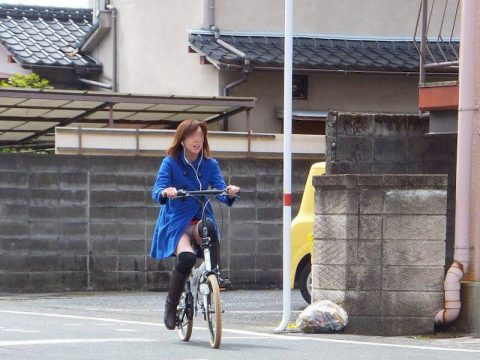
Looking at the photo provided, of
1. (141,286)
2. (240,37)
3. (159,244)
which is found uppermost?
(240,37)

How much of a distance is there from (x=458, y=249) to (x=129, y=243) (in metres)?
6.47

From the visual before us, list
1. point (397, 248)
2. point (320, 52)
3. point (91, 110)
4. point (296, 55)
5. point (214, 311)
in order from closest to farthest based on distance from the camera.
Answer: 1. point (214, 311)
2. point (397, 248)
3. point (91, 110)
4. point (296, 55)
5. point (320, 52)

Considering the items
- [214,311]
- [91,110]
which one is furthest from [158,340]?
[91,110]

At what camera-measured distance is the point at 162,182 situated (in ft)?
31.2

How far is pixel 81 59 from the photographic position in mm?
23828

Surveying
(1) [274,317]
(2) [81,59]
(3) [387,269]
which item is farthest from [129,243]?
(2) [81,59]

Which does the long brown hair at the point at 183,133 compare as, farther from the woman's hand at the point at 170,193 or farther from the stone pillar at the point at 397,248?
the stone pillar at the point at 397,248

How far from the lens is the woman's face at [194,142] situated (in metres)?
9.59

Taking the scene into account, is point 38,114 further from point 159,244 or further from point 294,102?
point 159,244

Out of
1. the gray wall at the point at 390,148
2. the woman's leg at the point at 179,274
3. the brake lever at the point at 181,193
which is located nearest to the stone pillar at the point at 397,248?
the gray wall at the point at 390,148

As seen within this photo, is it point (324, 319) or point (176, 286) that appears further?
point (324, 319)

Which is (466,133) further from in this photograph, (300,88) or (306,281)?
(300,88)

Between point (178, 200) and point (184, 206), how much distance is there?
6 cm

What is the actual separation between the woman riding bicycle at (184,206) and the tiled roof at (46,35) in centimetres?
1319
